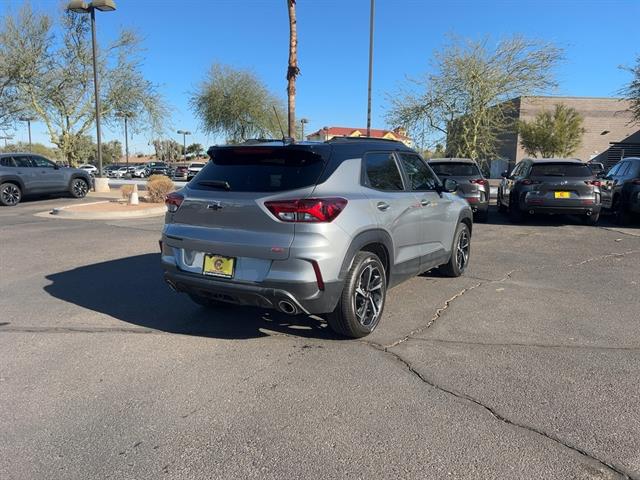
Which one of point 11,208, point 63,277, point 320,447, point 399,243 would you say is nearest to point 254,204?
point 399,243

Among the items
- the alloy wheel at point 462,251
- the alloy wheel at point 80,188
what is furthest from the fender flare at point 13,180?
the alloy wheel at point 462,251

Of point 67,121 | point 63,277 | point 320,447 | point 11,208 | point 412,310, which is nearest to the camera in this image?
point 320,447

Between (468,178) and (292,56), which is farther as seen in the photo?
(292,56)

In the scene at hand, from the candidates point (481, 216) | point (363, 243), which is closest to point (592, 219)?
point (481, 216)

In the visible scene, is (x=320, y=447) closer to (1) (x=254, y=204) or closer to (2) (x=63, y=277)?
(1) (x=254, y=204)

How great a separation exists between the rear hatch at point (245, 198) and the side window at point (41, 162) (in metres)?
14.7

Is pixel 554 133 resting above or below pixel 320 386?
above

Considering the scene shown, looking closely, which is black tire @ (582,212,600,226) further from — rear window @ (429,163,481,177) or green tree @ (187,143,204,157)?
green tree @ (187,143,204,157)

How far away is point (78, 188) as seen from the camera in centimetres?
1833

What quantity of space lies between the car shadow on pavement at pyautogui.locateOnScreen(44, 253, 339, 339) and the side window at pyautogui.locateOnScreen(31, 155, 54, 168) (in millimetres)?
11576

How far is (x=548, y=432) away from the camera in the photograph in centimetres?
297

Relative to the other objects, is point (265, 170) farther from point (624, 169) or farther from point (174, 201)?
point (624, 169)

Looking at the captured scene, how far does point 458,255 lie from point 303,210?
11.5 feet

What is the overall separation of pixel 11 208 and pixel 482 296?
14.6 meters
